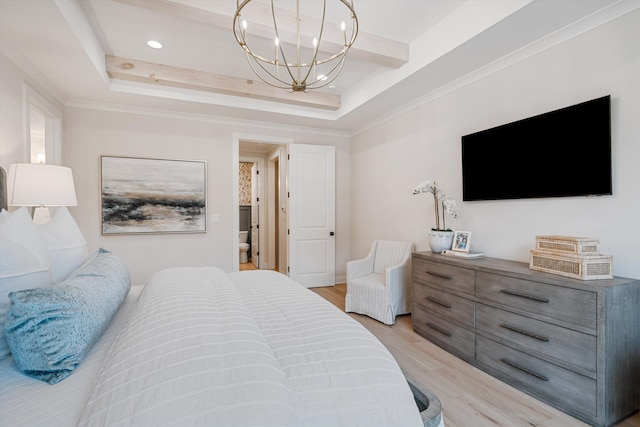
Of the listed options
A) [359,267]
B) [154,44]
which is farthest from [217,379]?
[154,44]

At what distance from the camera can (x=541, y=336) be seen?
186 centimetres

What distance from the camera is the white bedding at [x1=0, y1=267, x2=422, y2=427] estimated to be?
0.70 meters

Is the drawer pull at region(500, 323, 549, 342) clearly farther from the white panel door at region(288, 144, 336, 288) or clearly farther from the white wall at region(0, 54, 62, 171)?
the white wall at region(0, 54, 62, 171)

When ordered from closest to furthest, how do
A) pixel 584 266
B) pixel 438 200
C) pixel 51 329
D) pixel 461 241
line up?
pixel 51 329 → pixel 584 266 → pixel 461 241 → pixel 438 200

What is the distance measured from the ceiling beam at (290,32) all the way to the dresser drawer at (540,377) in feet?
8.33

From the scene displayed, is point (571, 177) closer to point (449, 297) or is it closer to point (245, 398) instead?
point (449, 297)

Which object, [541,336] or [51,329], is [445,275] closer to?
[541,336]

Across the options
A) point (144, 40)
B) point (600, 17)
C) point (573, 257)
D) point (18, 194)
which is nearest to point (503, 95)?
point (600, 17)

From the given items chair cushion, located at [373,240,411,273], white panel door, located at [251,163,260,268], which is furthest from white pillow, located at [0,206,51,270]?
white panel door, located at [251,163,260,268]

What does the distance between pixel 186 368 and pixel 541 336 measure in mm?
2089

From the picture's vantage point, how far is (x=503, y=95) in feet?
8.38

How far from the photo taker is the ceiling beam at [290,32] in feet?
6.63

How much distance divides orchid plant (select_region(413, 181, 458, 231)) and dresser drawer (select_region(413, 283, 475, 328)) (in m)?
0.65

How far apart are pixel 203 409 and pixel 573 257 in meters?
2.12
